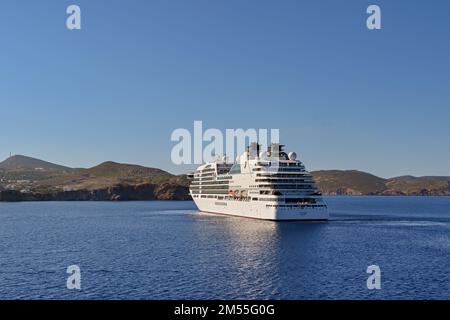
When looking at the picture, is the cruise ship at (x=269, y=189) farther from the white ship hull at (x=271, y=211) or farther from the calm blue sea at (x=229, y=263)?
the calm blue sea at (x=229, y=263)

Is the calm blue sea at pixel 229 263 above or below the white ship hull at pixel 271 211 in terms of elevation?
below

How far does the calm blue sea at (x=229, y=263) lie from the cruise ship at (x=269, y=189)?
11.1 metres

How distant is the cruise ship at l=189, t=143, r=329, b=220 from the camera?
114938 mm

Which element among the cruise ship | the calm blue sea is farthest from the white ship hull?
the calm blue sea

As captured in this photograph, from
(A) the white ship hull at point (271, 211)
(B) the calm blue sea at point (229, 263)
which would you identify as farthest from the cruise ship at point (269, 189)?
(B) the calm blue sea at point (229, 263)

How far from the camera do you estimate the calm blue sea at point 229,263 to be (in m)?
48.4

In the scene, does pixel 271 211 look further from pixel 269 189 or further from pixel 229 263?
pixel 229 263

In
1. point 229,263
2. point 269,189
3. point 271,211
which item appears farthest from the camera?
point 269,189

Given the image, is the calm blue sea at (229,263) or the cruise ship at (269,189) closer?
the calm blue sea at (229,263)

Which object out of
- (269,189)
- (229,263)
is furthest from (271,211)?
(229,263)

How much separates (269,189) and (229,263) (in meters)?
55.7

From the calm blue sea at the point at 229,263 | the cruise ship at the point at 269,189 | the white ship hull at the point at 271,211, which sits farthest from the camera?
the cruise ship at the point at 269,189

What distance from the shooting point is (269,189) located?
118 metres
